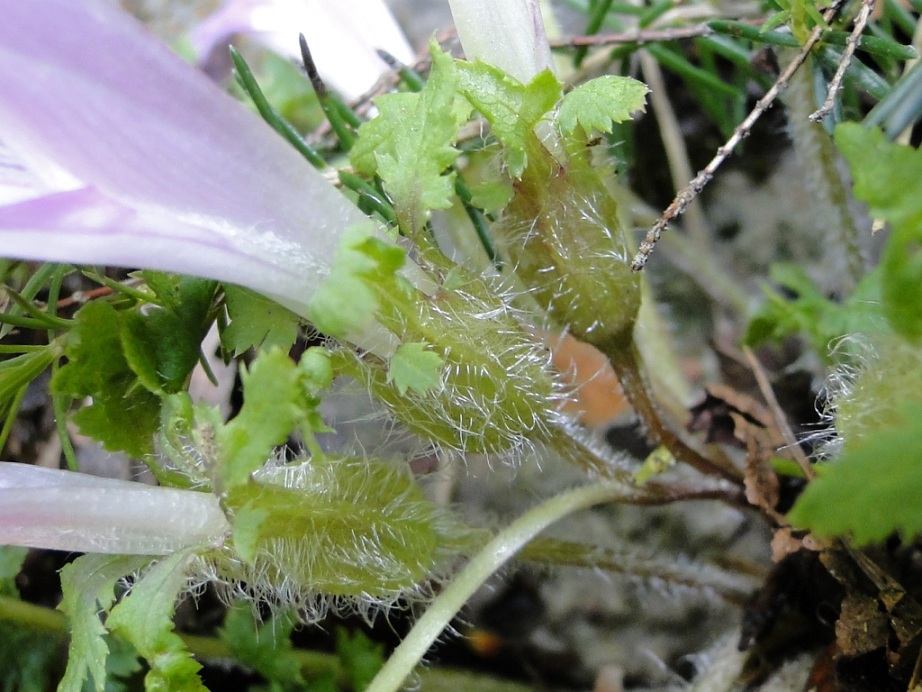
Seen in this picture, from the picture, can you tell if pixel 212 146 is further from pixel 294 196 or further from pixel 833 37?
A: pixel 833 37

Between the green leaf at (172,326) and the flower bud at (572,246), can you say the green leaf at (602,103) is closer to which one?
the flower bud at (572,246)

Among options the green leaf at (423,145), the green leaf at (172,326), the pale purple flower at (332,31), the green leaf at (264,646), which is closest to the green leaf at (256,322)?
the green leaf at (172,326)

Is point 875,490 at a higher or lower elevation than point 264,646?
higher

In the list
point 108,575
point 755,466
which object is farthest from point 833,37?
point 108,575

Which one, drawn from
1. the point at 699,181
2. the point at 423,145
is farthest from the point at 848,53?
the point at 423,145

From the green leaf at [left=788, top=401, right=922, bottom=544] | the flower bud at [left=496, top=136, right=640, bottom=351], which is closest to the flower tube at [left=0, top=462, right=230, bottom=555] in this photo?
the flower bud at [left=496, top=136, right=640, bottom=351]

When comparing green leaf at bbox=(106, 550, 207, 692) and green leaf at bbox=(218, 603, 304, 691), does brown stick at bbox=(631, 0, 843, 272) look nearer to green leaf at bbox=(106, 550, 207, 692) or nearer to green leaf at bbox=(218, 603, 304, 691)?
green leaf at bbox=(106, 550, 207, 692)

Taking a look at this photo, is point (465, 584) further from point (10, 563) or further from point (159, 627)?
point (10, 563)
